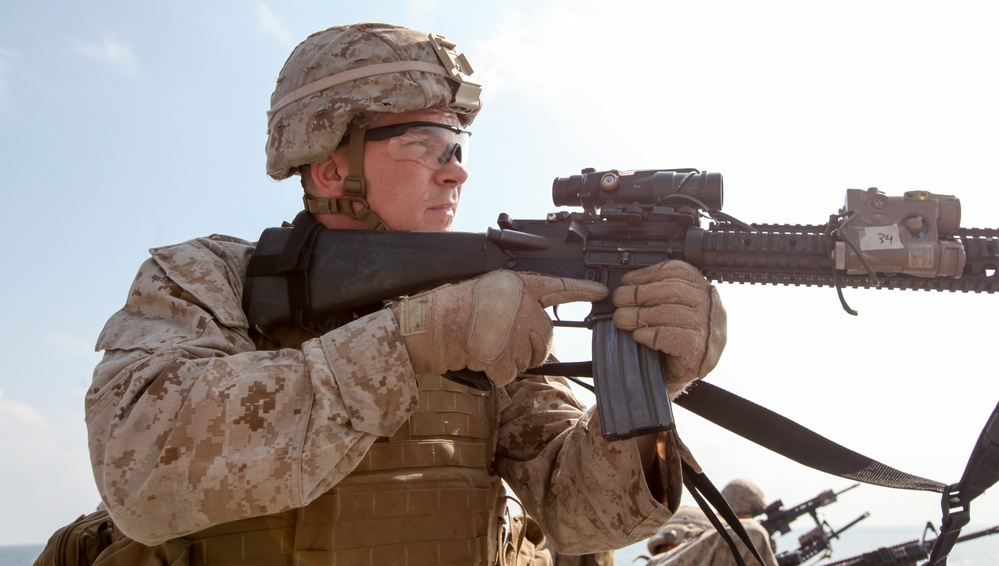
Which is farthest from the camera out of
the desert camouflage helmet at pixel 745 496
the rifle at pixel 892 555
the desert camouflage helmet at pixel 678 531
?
the desert camouflage helmet at pixel 745 496

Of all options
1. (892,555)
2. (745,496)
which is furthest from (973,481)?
(745,496)

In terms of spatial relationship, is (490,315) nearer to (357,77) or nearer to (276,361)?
(276,361)

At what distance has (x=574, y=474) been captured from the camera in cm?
363

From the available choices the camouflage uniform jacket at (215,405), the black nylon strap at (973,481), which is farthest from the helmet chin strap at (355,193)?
the black nylon strap at (973,481)

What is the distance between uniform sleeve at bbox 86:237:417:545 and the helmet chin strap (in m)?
0.78

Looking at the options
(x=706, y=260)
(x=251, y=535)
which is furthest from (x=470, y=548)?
(x=706, y=260)

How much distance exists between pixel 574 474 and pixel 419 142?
1442 mm

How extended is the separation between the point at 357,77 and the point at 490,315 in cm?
132

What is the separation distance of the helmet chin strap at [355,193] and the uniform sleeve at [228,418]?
0.78 metres

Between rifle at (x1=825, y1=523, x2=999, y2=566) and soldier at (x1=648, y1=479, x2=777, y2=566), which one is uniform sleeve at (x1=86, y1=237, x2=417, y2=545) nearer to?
soldier at (x1=648, y1=479, x2=777, y2=566)

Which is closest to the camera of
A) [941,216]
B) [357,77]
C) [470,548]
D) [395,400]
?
[395,400]

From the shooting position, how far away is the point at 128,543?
328cm

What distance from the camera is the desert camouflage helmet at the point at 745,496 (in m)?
11.7

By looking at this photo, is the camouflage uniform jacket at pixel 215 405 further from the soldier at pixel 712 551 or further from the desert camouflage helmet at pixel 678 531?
the desert camouflage helmet at pixel 678 531
